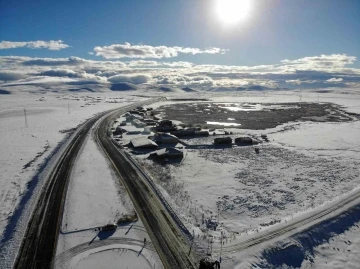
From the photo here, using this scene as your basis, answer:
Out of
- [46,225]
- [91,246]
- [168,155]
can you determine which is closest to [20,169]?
[46,225]

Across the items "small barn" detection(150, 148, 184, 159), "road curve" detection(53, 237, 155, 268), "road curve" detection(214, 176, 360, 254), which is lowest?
"road curve" detection(214, 176, 360, 254)

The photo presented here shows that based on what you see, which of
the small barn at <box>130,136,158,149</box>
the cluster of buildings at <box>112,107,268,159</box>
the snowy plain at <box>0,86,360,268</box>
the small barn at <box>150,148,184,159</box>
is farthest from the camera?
the small barn at <box>130,136,158,149</box>

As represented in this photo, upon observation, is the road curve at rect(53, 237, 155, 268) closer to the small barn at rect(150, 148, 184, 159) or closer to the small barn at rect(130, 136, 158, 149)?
the small barn at rect(150, 148, 184, 159)

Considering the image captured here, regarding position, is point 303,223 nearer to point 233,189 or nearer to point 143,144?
point 233,189

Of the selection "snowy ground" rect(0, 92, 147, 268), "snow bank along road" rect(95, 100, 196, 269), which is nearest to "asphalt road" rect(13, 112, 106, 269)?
"snowy ground" rect(0, 92, 147, 268)

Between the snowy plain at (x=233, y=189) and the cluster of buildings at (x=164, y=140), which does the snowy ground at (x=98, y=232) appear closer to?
the snowy plain at (x=233, y=189)

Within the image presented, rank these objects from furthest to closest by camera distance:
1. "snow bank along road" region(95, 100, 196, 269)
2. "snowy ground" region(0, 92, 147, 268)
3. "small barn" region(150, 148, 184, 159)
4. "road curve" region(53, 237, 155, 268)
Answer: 1. "small barn" region(150, 148, 184, 159)
2. "snowy ground" region(0, 92, 147, 268)
3. "snow bank along road" region(95, 100, 196, 269)
4. "road curve" region(53, 237, 155, 268)

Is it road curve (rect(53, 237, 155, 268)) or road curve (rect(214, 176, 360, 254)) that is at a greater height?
road curve (rect(53, 237, 155, 268))

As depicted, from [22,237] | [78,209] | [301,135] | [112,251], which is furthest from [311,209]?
[301,135]
